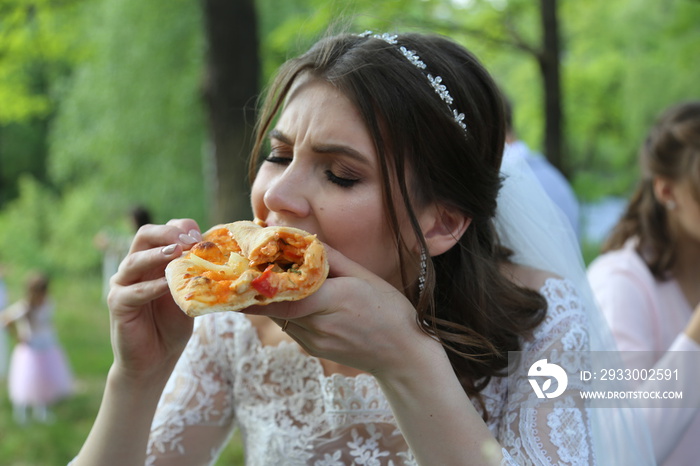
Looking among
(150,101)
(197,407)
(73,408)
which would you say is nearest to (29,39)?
(73,408)

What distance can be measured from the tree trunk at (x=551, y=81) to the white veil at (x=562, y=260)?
318 inches

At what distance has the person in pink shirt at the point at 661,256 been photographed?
3.35 meters

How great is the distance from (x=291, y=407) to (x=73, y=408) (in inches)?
282

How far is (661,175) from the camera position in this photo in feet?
12.3

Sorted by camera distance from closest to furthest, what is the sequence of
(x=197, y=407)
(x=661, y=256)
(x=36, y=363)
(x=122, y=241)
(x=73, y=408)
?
1. (x=197, y=407)
2. (x=661, y=256)
3. (x=73, y=408)
4. (x=36, y=363)
5. (x=122, y=241)

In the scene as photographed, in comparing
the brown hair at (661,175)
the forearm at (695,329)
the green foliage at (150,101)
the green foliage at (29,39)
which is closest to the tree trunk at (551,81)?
the brown hair at (661,175)

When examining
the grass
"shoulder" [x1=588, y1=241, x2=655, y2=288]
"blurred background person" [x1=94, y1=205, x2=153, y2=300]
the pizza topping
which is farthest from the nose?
"blurred background person" [x1=94, y1=205, x2=153, y2=300]

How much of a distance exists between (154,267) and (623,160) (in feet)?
90.7

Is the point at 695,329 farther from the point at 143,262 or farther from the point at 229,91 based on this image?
the point at 229,91

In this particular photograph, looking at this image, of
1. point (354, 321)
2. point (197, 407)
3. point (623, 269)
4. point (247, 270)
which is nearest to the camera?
point (247, 270)

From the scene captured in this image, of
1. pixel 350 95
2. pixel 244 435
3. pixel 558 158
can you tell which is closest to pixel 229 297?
pixel 350 95

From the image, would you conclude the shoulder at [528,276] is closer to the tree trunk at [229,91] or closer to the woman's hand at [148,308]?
the woman's hand at [148,308]

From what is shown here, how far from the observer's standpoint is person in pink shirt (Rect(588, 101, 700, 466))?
3346mm

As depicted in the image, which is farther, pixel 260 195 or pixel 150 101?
pixel 150 101
